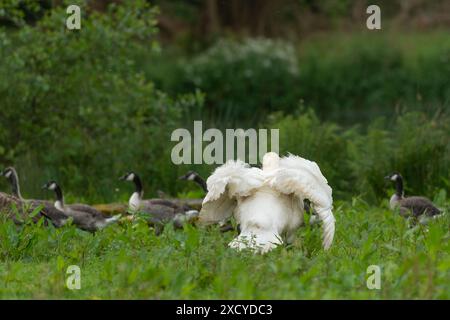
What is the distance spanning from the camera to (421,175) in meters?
13.7

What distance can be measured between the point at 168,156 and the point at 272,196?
221 inches

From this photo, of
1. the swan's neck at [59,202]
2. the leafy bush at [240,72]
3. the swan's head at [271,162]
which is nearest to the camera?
the swan's head at [271,162]

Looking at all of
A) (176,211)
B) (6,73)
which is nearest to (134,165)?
A: (6,73)

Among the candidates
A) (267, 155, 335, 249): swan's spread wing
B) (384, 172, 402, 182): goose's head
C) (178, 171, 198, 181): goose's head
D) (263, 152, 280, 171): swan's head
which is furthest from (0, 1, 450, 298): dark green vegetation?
(263, 152, 280, 171): swan's head

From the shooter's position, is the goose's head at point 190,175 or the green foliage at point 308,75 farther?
the green foliage at point 308,75

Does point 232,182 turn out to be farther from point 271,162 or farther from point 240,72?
point 240,72

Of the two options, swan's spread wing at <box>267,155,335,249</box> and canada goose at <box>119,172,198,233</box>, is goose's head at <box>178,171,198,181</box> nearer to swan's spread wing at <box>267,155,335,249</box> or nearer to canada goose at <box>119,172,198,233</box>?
canada goose at <box>119,172,198,233</box>

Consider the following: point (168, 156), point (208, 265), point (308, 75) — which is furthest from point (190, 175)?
point (308, 75)

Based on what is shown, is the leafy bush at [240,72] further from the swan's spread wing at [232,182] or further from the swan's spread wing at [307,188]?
the swan's spread wing at [307,188]

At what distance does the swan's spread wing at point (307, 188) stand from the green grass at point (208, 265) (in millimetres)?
127

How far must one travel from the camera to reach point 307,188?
28.6ft

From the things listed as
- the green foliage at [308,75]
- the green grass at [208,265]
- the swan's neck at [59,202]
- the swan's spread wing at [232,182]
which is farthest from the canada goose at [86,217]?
the green foliage at [308,75]

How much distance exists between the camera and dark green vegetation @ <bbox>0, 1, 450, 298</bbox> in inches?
294

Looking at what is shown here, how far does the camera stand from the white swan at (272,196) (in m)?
8.72
